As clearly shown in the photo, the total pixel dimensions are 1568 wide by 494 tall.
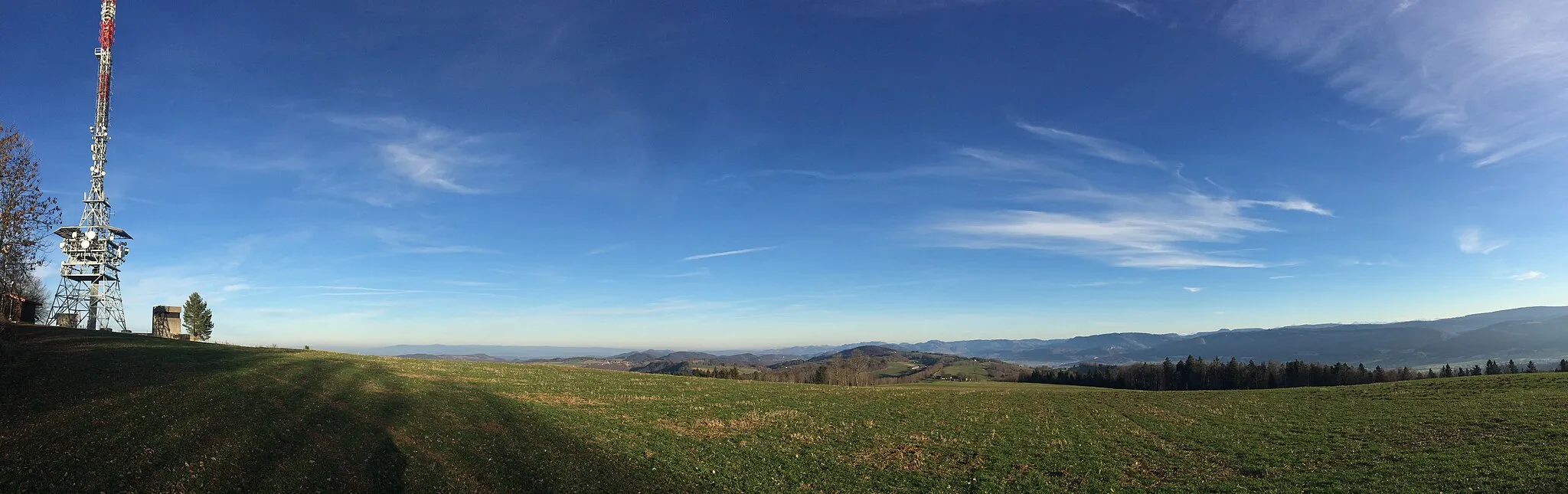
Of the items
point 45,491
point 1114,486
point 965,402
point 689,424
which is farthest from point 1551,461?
point 45,491

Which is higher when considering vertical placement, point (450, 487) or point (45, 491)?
point (45, 491)

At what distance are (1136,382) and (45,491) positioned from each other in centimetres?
13380

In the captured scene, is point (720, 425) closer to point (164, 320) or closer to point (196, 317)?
point (164, 320)

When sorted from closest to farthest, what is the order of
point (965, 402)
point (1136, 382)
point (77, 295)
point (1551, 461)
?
point (1551, 461) < point (965, 402) < point (77, 295) < point (1136, 382)

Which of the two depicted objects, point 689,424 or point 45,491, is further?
point 689,424

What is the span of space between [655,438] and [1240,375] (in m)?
117

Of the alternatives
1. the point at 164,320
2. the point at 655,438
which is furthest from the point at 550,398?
the point at 164,320

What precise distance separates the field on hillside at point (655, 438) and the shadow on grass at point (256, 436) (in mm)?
100

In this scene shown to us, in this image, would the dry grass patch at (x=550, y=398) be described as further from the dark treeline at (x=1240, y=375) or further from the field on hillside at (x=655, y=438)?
the dark treeline at (x=1240, y=375)

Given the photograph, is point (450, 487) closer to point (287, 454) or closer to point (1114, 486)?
point (287, 454)

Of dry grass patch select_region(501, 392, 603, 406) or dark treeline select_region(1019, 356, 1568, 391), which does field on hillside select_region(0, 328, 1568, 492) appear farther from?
dark treeline select_region(1019, 356, 1568, 391)

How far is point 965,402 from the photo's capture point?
42156mm

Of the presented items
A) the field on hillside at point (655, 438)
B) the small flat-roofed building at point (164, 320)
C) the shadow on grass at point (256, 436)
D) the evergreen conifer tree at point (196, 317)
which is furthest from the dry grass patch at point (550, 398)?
the evergreen conifer tree at point (196, 317)

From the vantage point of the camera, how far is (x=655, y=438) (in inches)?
1029
